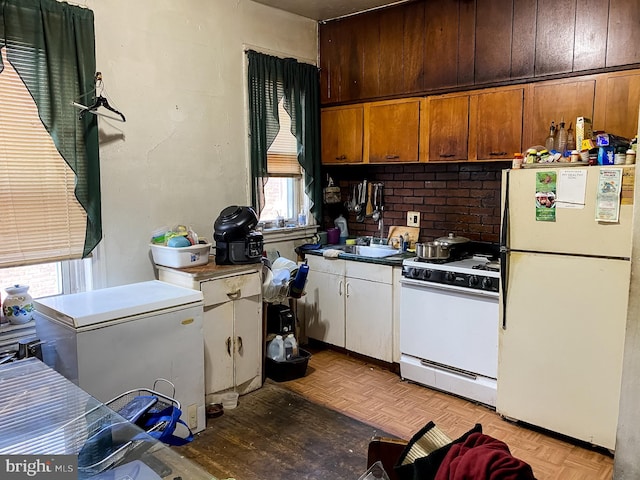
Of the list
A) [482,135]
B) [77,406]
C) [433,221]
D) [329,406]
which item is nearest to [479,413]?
[329,406]

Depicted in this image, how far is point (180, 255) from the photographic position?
319cm

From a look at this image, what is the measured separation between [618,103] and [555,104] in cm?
36

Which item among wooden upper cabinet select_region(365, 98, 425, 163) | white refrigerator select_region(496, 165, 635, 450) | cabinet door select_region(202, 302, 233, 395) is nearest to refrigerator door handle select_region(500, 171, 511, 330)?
white refrigerator select_region(496, 165, 635, 450)

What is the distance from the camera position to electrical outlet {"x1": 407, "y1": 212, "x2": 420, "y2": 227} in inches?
168

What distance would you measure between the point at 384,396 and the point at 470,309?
0.86 metres

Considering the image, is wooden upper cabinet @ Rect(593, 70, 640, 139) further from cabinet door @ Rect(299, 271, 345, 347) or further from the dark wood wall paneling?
cabinet door @ Rect(299, 271, 345, 347)

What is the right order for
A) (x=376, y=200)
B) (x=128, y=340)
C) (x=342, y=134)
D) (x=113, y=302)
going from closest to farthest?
(x=128, y=340)
(x=113, y=302)
(x=342, y=134)
(x=376, y=200)

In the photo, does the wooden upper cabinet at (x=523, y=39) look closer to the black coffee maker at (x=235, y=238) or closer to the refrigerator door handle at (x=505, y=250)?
the refrigerator door handle at (x=505, y=250)

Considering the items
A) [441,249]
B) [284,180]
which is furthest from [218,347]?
[284,180]

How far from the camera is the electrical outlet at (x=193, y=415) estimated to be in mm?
2893

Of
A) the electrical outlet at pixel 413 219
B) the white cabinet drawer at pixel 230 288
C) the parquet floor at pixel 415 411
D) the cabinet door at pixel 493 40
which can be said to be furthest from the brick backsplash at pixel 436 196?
the white cabinet drawer at pixel 230 288

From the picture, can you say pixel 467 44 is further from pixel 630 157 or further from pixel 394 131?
pixel 630 157

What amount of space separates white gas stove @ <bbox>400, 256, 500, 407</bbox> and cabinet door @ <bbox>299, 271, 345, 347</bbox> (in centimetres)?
65

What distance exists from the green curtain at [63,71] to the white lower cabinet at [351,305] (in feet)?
6.08
